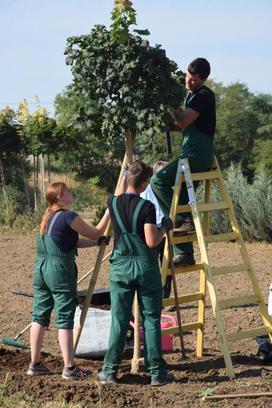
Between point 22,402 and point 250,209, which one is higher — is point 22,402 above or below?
above

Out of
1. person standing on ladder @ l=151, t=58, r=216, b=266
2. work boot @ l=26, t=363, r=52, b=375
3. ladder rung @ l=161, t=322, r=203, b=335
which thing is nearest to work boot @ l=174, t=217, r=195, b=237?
person standing on ladder @ l=151, t=58, r=216, b=266

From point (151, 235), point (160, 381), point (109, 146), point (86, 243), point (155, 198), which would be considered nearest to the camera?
point (151, 235)

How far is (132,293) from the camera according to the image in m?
6.50

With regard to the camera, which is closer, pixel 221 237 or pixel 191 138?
pixel 191 138

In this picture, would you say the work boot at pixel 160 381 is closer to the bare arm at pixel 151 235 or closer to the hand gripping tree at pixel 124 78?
the hand gripping tree at pixel 124 78

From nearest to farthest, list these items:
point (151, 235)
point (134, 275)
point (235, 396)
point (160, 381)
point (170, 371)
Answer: point (235, 396)
point (151, 235)
point (134, 275)
point (160, 381)
point (170, 371)

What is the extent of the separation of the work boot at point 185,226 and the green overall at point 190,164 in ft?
0.15

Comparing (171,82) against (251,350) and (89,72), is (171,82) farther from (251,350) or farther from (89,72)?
(251,350)

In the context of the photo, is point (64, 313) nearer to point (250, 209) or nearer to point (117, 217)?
point (117, 217)

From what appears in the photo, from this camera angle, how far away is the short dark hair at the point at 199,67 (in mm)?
6906

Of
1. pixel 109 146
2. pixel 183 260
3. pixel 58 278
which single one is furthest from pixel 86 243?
pixel 109 146

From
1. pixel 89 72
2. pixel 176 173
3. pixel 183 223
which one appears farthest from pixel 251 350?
pixel 89 72

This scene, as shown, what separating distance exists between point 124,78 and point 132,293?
1.85m

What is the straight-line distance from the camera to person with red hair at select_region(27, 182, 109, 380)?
6.65 metres
